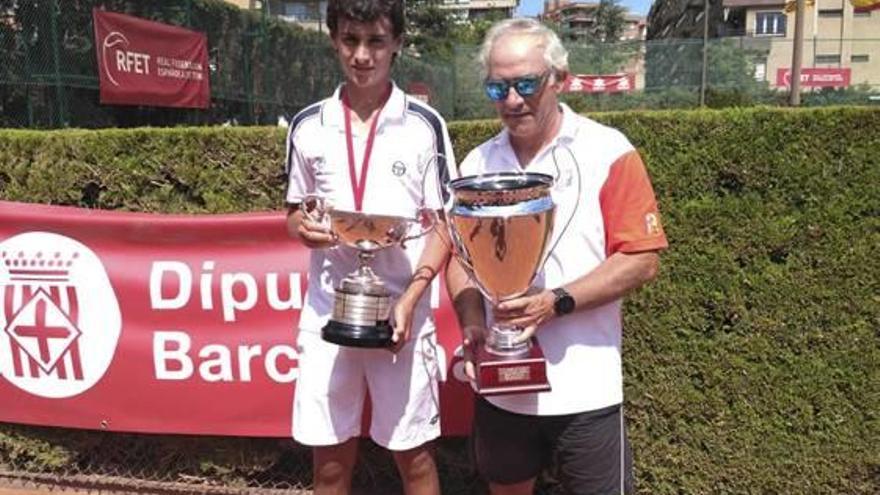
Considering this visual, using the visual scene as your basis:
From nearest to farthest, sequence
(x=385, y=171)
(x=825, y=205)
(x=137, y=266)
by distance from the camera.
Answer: (x=385, y=171)
(x=825, y=205)
(x=137, y=266)

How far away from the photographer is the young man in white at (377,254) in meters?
2.64

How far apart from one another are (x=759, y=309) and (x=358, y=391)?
1698mm

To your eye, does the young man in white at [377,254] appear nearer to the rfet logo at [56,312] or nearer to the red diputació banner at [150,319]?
the red diputació banner at [150,319]

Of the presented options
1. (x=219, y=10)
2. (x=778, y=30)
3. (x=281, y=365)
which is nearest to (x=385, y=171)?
(x=281, y=365)

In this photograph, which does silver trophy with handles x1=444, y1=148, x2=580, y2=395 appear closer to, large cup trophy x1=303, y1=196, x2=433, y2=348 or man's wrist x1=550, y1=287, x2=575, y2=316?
man's wrist x1=550, y1=287, x2=575, y2=316

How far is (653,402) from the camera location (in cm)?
363

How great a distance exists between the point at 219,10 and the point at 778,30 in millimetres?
56382

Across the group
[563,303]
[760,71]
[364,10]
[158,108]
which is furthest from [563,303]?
[760,71]

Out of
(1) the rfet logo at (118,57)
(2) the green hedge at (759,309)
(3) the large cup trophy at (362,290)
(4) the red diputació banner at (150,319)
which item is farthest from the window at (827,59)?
(3) the large cup trophy at (362,290)

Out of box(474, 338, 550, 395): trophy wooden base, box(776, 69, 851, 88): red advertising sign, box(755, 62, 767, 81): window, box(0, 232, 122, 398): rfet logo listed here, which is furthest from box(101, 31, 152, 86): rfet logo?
box(776, 69, 851, 88): red advertising sign

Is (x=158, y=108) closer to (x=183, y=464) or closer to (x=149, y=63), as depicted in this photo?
(x=149, y=63)

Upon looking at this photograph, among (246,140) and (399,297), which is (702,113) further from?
(246,140)

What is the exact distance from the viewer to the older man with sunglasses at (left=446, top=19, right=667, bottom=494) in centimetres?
231

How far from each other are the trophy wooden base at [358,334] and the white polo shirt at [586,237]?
0.38 metres
